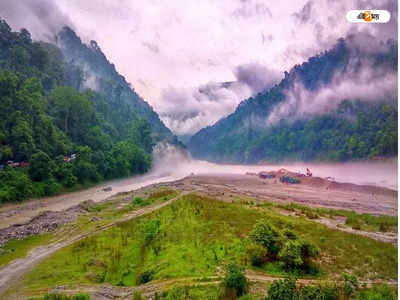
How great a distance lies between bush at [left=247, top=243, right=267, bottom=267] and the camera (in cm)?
1820

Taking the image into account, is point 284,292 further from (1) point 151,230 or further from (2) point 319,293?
(1) point 151,230

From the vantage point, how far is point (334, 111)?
132 metres

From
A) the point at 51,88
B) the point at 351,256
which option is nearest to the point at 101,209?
the point at 351,256

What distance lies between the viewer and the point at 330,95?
140 m

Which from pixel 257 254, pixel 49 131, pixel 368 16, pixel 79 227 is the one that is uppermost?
pixel 49 131

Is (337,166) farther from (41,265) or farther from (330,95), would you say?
(41,265)

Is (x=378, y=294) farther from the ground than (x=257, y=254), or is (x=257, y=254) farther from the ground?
(x=257, y=254)

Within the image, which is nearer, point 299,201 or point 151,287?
point 151,287

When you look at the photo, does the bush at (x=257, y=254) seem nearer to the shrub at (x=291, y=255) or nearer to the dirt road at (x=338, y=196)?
the shrub at (x=291, y=255)

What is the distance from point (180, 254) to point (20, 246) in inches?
673

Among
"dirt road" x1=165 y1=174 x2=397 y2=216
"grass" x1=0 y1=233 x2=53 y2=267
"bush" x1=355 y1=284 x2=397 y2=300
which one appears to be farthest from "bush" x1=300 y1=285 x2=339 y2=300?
"dirt road" x1=165 y1=174 x2=397 y2=216

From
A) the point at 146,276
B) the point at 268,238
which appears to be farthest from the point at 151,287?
the point at 268,238

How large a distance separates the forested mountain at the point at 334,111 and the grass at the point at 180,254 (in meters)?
51.2

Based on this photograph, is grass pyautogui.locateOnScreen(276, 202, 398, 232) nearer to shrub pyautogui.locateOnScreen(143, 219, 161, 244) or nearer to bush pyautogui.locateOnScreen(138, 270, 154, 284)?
shrub pyautogui.locateOnScreen(143, 219, 161, 244)
